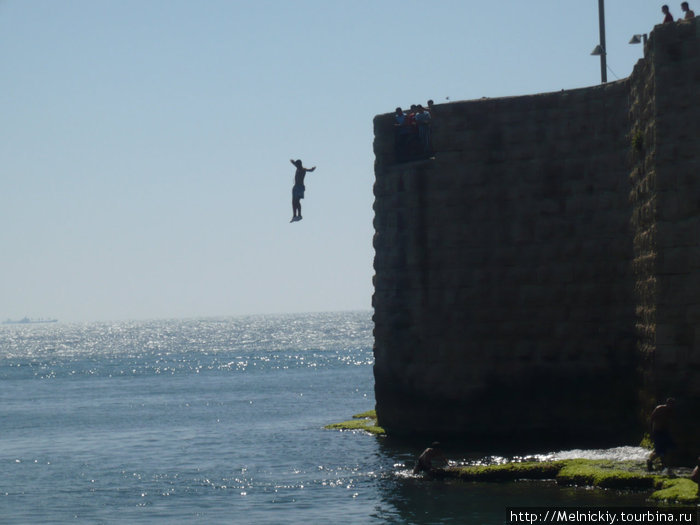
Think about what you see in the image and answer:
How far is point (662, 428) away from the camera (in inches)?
902

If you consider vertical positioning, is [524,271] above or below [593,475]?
above

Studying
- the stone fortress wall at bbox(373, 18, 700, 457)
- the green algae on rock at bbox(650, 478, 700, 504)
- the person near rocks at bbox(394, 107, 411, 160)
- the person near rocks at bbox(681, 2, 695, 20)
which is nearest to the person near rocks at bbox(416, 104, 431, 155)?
the person near rocks at bbox(394, 107, 411, 160)

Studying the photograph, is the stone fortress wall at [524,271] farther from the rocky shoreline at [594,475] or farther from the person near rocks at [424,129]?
the rocky shoreline at [594,475]

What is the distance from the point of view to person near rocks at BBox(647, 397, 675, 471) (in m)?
22.9

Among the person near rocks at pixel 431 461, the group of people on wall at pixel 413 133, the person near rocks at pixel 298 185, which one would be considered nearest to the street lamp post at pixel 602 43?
the group of people on wall at pixel 413 133

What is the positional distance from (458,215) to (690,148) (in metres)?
8.26

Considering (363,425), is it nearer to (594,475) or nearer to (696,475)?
(594,475)

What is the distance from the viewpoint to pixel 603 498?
22.8 meters

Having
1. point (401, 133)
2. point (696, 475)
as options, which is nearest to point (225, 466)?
point (401, 133)

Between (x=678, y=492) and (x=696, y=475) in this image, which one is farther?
(x=678, y=492)

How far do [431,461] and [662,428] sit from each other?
6390mm

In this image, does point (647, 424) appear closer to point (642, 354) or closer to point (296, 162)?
point (642, 354)

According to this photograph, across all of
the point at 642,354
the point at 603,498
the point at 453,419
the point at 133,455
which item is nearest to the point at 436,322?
the point at 453,419

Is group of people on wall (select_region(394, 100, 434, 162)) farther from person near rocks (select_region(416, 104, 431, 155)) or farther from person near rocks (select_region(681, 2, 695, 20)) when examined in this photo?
person near rocks (select_region(681, 2, 695, 20))
